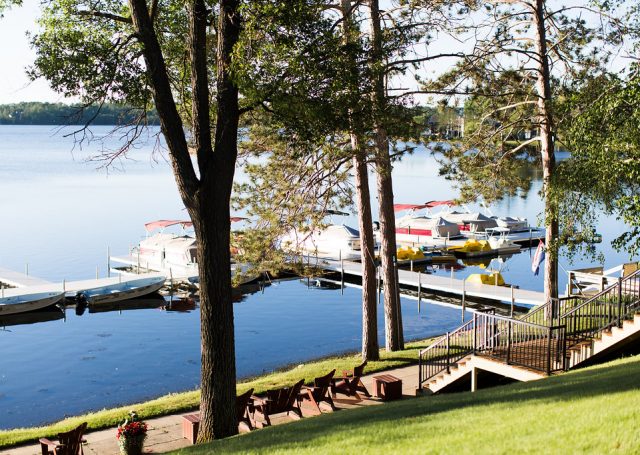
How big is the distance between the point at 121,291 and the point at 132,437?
27.1 m

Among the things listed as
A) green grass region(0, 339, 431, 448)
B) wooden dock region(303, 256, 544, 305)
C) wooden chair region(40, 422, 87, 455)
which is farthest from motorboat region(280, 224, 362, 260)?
wooden chair region(40, 422, 87, 455)

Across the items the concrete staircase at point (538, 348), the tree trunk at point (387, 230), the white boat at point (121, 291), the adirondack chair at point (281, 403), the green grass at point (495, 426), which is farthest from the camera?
the white boat at point (121, 291)

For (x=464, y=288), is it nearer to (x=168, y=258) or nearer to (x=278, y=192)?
(x=278, y=192)

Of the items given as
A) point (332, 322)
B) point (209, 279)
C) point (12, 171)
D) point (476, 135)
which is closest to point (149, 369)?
point (332, 322)

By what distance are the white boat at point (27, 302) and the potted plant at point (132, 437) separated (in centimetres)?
2494

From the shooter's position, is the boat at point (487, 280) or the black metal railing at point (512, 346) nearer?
the black metal railing at point (512, 346)

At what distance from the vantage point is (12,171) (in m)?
121

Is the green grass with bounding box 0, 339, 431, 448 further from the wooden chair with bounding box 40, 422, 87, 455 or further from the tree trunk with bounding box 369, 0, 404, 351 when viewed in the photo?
the wooden chair with bounding box 40, 422, 87, 455

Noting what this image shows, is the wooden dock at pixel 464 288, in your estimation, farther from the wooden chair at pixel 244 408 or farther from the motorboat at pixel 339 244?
the wooden chair at pixel 244 408

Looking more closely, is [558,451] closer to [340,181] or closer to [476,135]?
[340,181]

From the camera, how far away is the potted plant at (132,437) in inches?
505

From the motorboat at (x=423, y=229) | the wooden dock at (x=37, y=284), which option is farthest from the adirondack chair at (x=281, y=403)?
the motorboat at (x=423, y=229)

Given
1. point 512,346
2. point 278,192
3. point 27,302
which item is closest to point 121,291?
point 27,302

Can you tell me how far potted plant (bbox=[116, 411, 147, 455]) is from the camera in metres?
12.8
